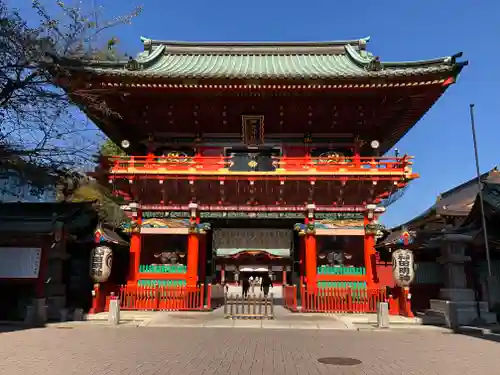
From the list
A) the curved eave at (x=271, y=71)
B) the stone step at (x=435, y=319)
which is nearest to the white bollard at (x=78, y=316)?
the curved eave at (x=271, y=71)

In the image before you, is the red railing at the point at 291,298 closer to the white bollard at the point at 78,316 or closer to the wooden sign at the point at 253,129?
the wooden sign at the point at 253,129

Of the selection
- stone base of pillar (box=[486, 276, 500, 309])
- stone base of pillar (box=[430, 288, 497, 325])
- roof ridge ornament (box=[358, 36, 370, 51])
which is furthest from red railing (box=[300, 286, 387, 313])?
roof ridge ornament (box=[358, 36, 370, 51])

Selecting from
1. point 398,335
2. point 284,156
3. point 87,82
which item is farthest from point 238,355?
point 87,82

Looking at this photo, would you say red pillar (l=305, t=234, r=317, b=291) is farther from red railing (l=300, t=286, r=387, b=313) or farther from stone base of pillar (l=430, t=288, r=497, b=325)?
stone base of pillar (l=430, t=288, r=497, b=325)

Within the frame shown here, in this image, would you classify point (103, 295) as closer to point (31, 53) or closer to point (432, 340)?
point (31, 53)

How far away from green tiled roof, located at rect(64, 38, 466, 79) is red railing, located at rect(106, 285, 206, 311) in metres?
9.74

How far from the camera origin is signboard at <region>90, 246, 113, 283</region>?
1623 cm

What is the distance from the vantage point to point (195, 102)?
744 inches

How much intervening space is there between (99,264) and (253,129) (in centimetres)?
967

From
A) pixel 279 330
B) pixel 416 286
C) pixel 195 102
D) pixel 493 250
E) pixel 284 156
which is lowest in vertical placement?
pixel 279 330

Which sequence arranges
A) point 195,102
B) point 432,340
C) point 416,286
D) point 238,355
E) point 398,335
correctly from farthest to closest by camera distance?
point 195,102, point 416,286, point 398,335, point 432,340, point 238,355

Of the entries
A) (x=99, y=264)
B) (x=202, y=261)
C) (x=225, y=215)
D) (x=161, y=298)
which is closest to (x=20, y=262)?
(x=99, y=264)

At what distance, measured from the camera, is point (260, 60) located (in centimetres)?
2488

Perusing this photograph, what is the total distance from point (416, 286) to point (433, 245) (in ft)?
7.27
